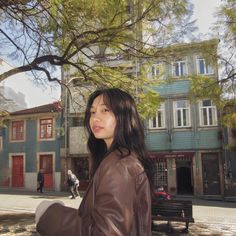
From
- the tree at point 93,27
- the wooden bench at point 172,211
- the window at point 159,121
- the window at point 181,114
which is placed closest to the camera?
the tree at point 93,27

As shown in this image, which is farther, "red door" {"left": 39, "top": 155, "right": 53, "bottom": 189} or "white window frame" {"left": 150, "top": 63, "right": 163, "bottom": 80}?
"red door" {"left": 39, "top": 155, "right": 53, "bottom": 189}

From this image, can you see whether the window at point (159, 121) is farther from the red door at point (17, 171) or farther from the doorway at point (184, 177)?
the red door at point (17, 171)

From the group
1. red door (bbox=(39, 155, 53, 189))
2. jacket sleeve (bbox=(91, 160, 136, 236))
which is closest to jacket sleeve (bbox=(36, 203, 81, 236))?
jacket sleeve (bbox=(91, 160, 136, 236))

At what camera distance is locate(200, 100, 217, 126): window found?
25055 millimetres

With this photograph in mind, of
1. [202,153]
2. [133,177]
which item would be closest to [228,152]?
[202,153]

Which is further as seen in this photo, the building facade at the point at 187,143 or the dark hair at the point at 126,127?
the building facade at the point at 187,143

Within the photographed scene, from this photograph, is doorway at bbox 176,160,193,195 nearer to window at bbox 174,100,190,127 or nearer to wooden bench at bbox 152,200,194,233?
window at bbox 174,100,190,127

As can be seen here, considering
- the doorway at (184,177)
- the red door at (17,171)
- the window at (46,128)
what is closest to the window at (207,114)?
the doorway at (184,177)

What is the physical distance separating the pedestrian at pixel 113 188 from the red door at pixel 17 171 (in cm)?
2943

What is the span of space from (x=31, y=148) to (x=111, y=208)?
2973 centimetres

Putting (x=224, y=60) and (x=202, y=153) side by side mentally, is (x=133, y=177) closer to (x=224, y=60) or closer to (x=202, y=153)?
(x=224, y=60)

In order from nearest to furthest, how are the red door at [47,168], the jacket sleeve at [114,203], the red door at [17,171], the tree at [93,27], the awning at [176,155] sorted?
the jacket sleeve at [114,203], the tree at [93,27], the awning at [176,155], the red door at [47,168], the red door at [17,171]

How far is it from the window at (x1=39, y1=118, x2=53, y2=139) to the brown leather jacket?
28.3m

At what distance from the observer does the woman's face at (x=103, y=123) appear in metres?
1.90
